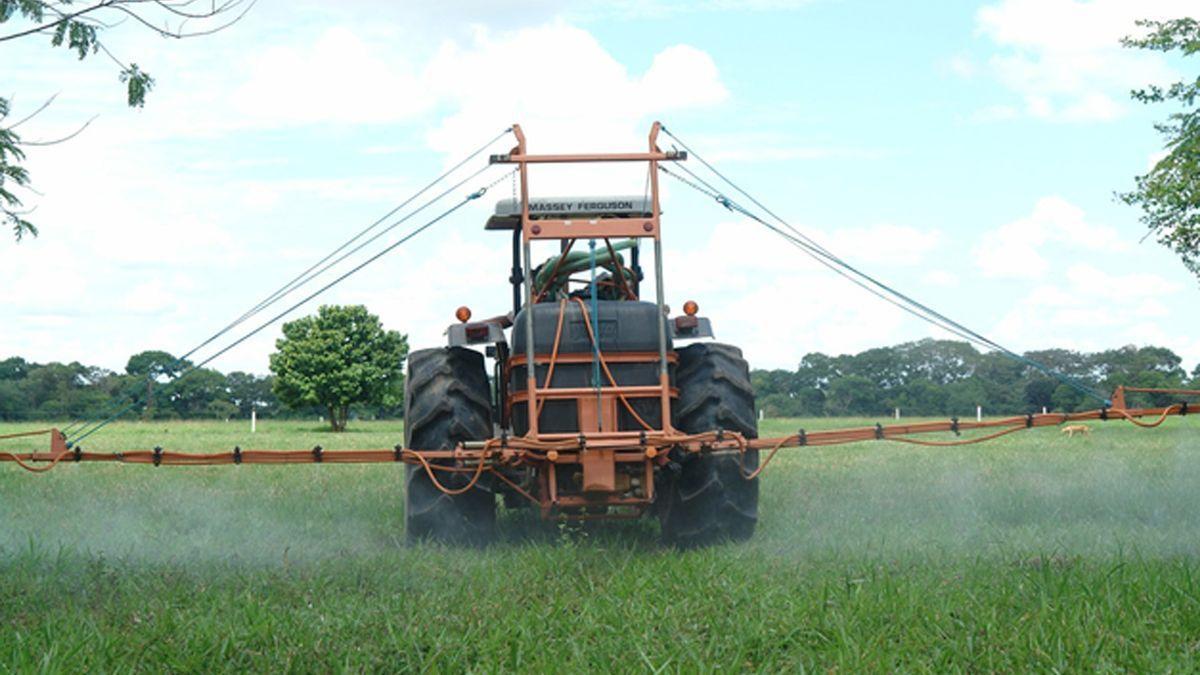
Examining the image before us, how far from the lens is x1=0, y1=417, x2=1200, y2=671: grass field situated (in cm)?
485

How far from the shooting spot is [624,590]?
6.11m

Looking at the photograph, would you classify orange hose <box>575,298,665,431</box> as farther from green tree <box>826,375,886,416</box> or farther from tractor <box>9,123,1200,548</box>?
green tree <box>826,375,886,416</box>

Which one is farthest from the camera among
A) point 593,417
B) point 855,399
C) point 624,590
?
point 855,399

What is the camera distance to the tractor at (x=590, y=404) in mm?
7793

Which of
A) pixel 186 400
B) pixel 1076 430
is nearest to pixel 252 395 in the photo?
pixel 186 400

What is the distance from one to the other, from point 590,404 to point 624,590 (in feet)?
6.65

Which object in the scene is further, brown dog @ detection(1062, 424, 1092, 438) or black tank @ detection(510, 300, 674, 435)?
brown dog @ detection(1062, 424, 1092, 438)

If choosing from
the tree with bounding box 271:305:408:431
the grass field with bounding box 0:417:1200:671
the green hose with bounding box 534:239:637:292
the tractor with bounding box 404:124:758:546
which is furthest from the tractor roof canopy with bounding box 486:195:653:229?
the tree with bounding box 271:305:408:431

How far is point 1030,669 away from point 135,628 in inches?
147

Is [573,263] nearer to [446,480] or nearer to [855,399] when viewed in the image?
[446,480]

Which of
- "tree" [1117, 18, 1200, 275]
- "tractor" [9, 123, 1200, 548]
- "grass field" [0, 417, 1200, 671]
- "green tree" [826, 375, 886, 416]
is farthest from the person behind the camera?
"green tree" [826, 375, 886, 416]

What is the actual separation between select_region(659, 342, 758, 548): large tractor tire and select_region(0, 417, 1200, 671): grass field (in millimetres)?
299

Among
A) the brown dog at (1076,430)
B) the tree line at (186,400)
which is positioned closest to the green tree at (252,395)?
the tree line at (186,400)

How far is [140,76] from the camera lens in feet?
28.5
